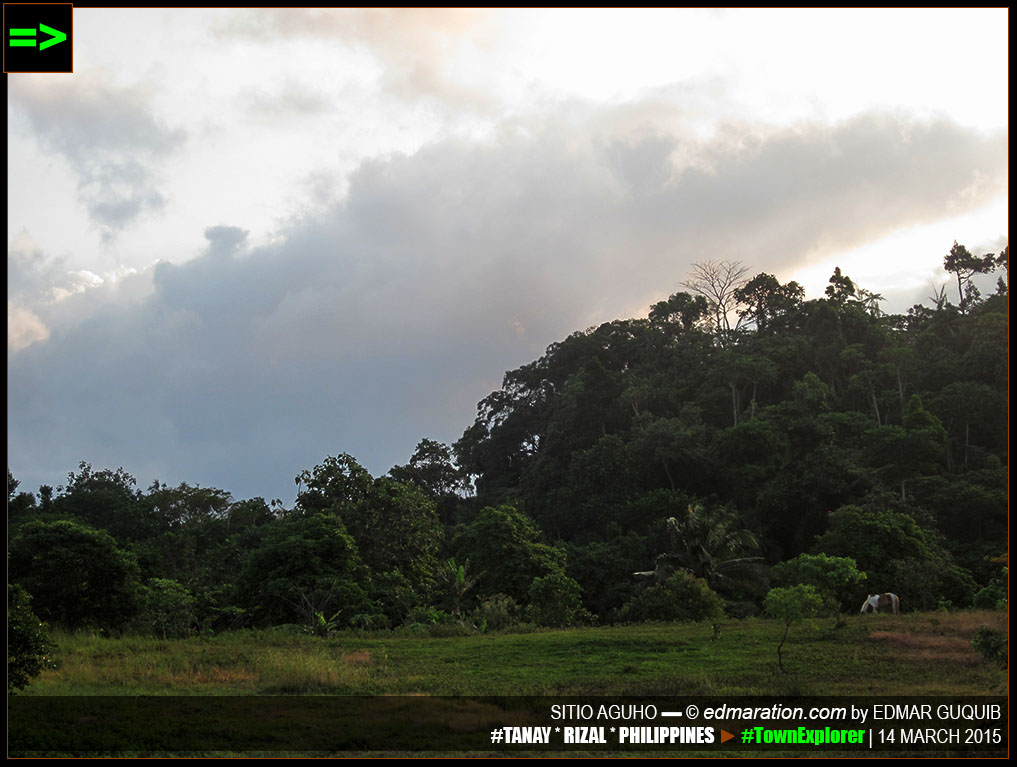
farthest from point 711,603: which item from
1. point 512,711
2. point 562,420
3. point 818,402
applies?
point 562,420

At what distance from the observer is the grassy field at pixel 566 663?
12758 mm

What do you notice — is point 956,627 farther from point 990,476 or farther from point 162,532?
point 162,532

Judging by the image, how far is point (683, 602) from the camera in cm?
2400

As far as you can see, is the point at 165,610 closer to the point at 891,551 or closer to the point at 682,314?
the point at 891,551

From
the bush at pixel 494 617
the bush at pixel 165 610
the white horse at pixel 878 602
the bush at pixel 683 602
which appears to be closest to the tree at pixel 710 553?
the bush at pixel 683 602

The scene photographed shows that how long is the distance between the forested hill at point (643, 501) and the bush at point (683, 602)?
67mm

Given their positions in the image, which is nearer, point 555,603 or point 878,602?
point 878,602

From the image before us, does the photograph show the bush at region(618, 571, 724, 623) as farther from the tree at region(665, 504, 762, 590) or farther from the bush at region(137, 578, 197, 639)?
the bush at region(137, 578, 197, 639)

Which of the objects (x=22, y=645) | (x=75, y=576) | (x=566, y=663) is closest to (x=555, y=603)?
(x=566, y=663)

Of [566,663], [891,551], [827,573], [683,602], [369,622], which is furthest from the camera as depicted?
[891,551]

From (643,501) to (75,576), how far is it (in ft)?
80.2

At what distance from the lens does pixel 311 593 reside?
946 inches

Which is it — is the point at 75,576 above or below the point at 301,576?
above

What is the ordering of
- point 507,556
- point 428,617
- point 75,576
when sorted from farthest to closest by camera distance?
point 507,556 → point 428,617 → point 75,576
